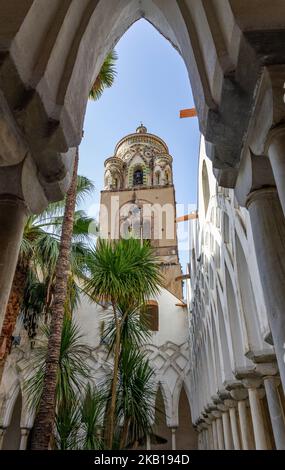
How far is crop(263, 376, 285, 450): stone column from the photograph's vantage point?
3797mm

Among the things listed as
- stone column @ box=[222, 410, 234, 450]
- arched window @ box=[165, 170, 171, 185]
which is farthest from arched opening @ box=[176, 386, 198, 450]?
arched window @ box=[165, 170, 171, 185]

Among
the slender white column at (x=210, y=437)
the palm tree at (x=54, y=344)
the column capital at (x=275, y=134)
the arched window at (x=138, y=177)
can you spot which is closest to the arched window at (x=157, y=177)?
the arched window at (x=138, y=177)

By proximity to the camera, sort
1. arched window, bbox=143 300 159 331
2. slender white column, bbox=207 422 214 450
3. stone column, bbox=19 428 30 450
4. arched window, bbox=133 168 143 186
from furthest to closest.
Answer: arched window, bbox=133 168 143 186 < arched window, bbox=143 300 159 331 < stone column, bbox=19 428 30 450 < slender white column, bbox=207 422 214 450

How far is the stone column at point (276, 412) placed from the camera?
3797mm

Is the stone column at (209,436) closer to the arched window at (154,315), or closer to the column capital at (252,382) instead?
the arched window at (154,315)

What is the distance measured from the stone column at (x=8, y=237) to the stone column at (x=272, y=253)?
1.47 metres

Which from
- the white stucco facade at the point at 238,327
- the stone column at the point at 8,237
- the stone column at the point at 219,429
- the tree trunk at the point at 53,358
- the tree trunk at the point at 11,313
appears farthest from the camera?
the stone column at the point at 219,429

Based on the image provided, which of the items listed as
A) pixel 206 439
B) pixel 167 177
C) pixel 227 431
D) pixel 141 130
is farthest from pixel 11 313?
pixel 141 130

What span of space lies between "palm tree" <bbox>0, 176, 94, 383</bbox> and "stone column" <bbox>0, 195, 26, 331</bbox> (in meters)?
5.92

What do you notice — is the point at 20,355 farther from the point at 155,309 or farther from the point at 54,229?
the point at 155,309

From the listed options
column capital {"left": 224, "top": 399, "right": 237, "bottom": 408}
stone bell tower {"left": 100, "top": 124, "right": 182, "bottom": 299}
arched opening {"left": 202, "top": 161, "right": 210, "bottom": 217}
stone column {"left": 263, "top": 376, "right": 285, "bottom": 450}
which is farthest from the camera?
stone bell tower {"left": 100, "top": 124, "right": 182, "bottom": 299}

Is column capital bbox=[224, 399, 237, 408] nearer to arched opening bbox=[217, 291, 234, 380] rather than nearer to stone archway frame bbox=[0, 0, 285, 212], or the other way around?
arched opening bbox=[217, 291, 234, 380]
